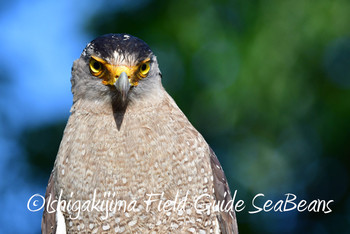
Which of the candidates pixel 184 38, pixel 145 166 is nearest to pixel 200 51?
pixel 184 38

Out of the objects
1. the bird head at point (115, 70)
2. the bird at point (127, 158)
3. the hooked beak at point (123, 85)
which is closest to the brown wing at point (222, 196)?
the bird at point (127, 158)

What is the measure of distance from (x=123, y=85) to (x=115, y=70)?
20cm

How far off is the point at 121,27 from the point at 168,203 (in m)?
8.06

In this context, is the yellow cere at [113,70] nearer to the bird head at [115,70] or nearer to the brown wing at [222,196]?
the bird head at [115,70]

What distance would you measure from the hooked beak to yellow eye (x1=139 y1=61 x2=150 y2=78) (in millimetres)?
255

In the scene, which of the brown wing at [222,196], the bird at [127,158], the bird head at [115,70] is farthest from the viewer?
the brown wing at [222,196]

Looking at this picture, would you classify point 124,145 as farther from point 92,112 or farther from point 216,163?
point 216,163

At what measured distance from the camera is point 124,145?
12.0 ft

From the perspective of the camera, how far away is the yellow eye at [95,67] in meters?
3.83

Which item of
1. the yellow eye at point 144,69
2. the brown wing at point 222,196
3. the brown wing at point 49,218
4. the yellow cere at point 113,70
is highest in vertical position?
the yellow eye at point 144,69

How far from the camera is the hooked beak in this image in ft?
11.7

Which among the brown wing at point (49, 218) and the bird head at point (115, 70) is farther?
the brown wing at point (49, 218)

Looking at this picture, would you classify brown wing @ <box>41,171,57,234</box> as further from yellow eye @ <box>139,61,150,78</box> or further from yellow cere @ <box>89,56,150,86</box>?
yellow eye @ <box>139,61,150,78</box>

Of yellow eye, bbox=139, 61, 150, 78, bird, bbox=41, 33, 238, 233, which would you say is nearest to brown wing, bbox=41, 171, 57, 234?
bird, bbox=41, 33, 238, 233
